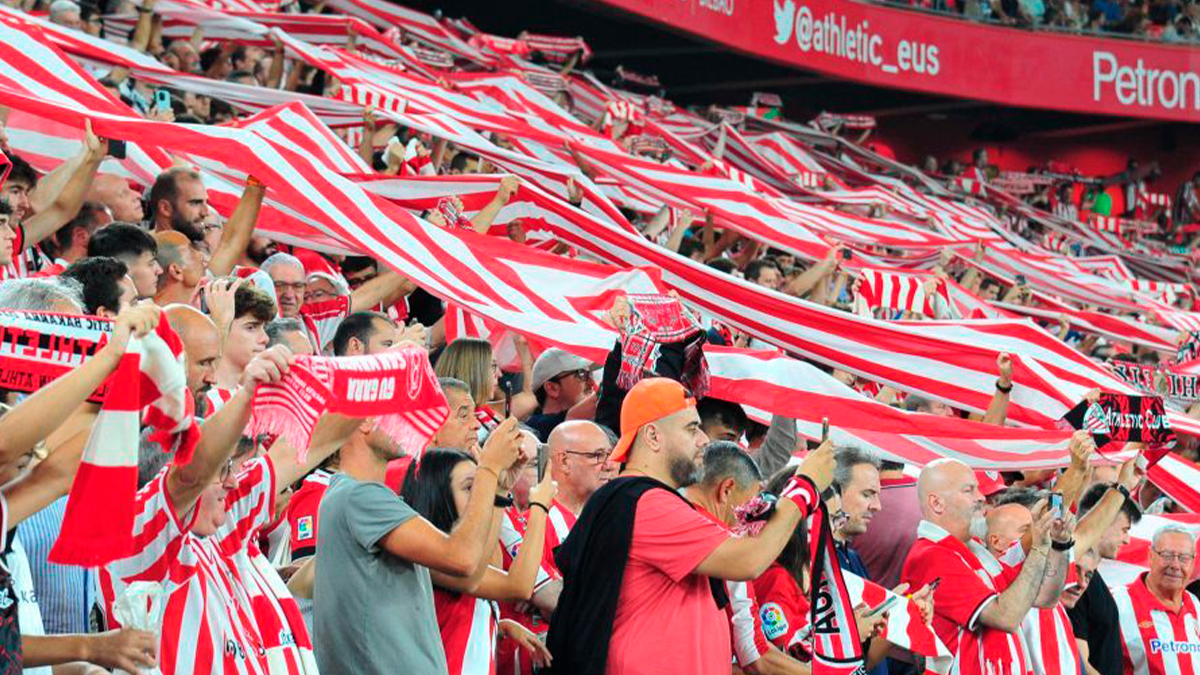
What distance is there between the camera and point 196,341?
158 inches

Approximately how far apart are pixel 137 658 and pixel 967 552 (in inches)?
145

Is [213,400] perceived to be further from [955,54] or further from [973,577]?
[955,54]

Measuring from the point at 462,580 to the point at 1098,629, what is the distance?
138 inches

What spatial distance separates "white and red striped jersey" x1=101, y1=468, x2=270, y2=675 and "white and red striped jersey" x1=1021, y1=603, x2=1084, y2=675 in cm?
343

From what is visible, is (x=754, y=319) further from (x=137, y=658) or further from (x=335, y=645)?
(x=137, y=658)

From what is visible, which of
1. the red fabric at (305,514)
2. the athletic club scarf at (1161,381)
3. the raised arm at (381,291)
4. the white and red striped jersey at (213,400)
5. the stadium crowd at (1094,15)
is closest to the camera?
the white and red striped jersey at (213,400)

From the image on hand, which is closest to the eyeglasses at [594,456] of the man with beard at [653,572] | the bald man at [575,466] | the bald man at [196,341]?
the bald man at [575,466]

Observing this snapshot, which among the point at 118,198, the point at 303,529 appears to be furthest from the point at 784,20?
the point at 303,529

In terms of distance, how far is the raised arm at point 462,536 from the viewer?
4.20 metres

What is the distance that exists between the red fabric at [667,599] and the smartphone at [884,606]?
35.0 inches

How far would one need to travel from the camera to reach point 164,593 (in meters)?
3.88

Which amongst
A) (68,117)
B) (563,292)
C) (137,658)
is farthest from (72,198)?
(137,658)

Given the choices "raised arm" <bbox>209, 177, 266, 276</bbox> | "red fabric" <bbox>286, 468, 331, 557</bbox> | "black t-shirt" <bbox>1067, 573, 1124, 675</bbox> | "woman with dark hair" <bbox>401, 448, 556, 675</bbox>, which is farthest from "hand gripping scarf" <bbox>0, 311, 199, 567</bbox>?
"black t-shirt" <bbox>1067, 573, 1124, 675</bbox>

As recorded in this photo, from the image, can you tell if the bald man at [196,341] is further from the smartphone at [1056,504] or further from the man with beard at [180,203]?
the smartphone at [1056,504]
